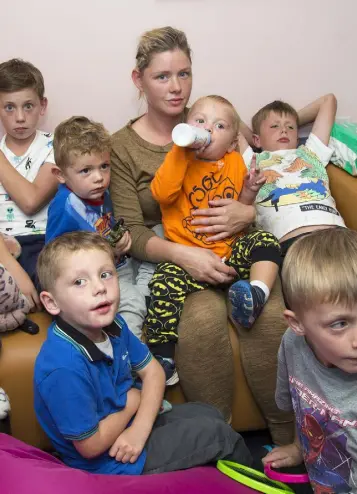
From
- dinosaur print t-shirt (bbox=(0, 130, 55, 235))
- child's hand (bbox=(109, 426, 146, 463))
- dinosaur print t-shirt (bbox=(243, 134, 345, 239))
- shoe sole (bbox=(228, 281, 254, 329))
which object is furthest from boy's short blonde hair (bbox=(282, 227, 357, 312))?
dinosaur print t-shirt (bbox=(0, 130, 55, 235))

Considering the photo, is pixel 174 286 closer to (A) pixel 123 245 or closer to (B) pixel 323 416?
(A) pixel 123 245

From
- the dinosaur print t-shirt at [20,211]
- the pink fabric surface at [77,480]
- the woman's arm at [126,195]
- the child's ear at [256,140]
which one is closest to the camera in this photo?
the pink fabric surface at [77,480]

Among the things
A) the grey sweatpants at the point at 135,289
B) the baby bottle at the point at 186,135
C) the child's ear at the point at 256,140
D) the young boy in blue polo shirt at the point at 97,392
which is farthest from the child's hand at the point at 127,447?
the child's ear at the point at 256,140

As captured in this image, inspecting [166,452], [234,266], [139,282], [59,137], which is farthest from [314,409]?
[59,137]

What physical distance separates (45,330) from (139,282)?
337mm

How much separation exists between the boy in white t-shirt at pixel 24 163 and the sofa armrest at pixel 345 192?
991 millimetres

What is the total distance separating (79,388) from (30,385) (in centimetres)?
43

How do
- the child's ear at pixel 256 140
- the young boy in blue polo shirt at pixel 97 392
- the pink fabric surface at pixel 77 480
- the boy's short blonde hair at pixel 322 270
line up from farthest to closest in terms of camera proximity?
the child's ear at pixel 256 140 → the young boy in blue polo shirt at pixel 97 392 → the pink fabric surface at pixel 77 480 → the boy's short blonde hair at pixel 322 270

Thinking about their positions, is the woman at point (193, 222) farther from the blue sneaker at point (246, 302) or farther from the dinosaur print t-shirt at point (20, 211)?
the dinosaur print t-shirt at point (20, 211)

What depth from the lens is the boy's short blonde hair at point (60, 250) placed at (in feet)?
4.85

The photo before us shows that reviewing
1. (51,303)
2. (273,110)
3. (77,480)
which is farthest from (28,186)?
(77,480)

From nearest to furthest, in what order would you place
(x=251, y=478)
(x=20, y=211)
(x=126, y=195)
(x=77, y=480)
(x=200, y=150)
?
(x=77, y=480), (x=251, y=478), (x=200, y=150), (x=126, y=195), (x=20, y=211)

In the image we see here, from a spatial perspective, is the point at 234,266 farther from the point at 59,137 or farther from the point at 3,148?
the point at 3,148

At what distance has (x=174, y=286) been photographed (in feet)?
6.07
